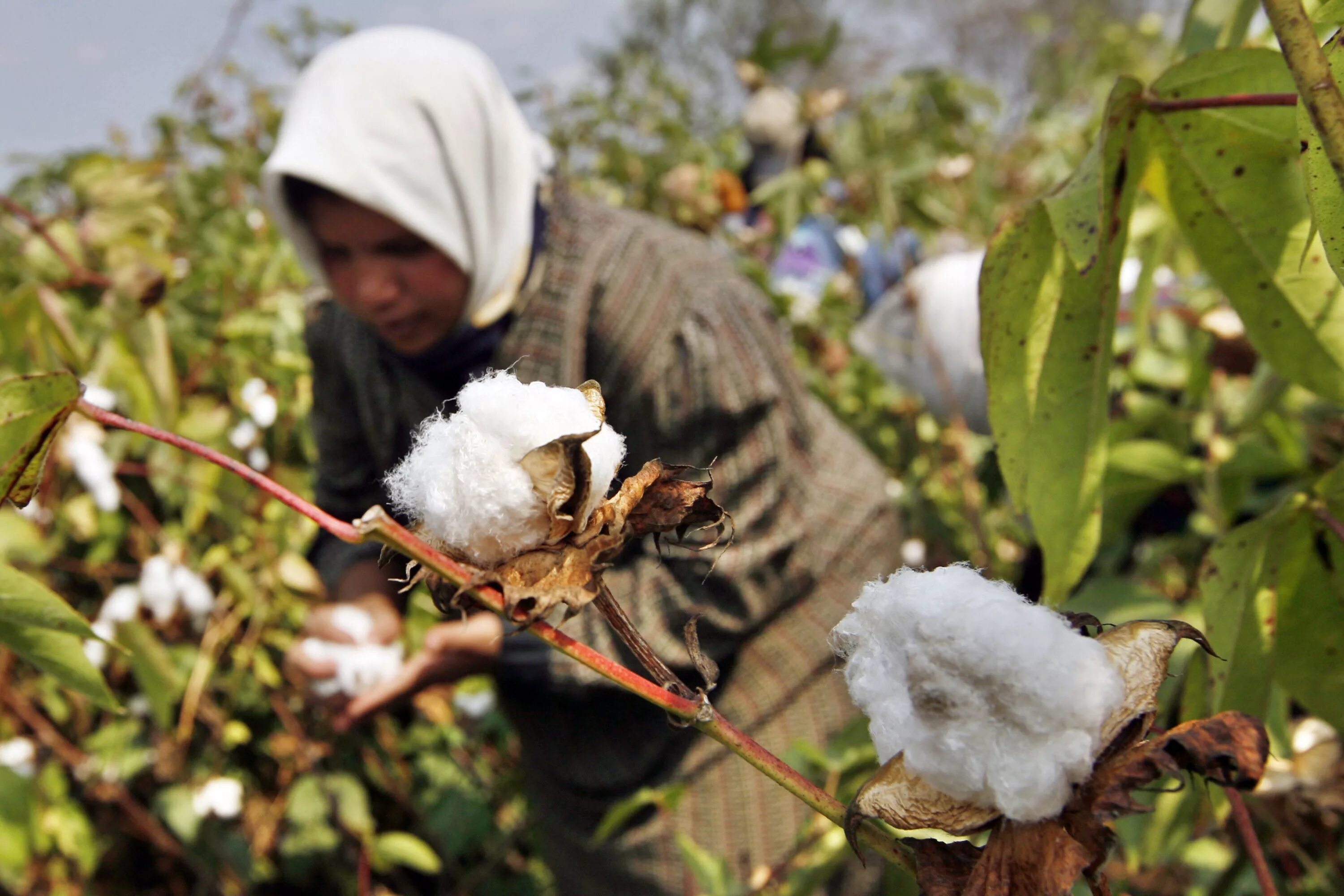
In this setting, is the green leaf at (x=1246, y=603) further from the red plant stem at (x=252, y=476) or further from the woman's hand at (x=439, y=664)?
the woman's hand at (x=439, y=664)

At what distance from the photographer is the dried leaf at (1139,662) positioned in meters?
0.23

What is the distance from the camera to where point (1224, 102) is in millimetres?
400

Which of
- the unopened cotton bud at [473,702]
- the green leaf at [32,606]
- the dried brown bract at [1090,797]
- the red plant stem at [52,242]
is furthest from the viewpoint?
the unopened cotton bud at [473,702]

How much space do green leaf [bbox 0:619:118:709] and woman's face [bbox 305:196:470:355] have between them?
0.82m

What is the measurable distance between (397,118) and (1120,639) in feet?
4.04

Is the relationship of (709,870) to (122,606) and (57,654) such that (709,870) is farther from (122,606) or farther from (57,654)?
(122,606)

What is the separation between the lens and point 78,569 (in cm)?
154

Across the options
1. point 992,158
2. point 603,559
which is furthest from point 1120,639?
point 992,158

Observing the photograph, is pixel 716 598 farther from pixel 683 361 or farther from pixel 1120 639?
pixel 1120 639

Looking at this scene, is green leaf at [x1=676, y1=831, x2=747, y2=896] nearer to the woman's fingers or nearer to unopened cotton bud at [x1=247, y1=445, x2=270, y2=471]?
the woman's fingers

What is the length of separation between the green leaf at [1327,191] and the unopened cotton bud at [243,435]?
1.54m

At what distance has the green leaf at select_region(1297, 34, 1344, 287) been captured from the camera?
0.26 meters

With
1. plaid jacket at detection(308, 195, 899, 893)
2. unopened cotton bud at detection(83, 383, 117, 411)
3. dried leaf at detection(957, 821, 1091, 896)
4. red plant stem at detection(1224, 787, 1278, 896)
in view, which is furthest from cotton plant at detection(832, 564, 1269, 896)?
unopened cotton bud at detection(83, 383, 117, 411)

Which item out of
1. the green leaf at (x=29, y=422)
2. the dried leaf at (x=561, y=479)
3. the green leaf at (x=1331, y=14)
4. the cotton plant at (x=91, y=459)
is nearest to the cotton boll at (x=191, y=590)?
the cotton plant at (x=91, y=459)
